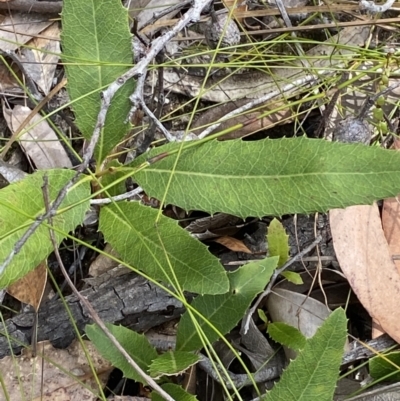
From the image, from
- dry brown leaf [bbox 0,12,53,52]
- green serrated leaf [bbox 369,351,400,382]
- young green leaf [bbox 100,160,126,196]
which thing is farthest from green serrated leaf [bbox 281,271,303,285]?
dry brown leaf [bbox 0,12,53,52]

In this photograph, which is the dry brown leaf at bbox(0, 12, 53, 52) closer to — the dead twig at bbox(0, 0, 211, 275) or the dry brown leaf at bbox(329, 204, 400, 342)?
the dead twig at bbox(0, 0, 211, 275)

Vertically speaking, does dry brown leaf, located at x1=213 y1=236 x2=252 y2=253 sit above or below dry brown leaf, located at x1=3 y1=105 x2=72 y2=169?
below

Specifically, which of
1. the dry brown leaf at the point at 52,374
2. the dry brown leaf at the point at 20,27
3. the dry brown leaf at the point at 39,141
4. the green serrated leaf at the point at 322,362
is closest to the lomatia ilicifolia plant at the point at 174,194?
the green serrated leaf at the point at 322,362

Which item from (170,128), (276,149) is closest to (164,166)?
(276,149)

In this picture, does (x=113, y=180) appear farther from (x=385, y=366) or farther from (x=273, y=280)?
(x=385, y=366)

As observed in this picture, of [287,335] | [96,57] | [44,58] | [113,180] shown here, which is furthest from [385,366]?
[44,58]

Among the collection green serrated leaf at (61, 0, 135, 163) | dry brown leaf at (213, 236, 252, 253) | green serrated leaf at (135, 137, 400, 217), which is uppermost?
green serrated leaf at (61, 0, 135, 163)
